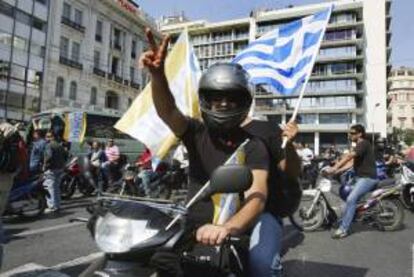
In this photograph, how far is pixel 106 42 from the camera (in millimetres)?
45750

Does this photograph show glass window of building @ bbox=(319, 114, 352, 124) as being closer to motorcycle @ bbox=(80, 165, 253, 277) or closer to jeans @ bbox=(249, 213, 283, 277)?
jeans @ bbox=(249, 213, 283, 277)

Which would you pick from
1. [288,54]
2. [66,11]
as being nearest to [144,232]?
[288,54]

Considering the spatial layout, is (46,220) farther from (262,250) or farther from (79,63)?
(79,63)

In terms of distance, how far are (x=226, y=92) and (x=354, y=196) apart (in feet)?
18.4

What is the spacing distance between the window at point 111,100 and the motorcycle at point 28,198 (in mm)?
38086

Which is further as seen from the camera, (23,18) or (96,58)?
(96,58)

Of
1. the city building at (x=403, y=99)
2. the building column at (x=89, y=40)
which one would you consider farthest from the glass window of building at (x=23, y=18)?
the city building at (x=403, y=99)

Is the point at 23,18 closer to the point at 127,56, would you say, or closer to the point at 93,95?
the point at 93,95

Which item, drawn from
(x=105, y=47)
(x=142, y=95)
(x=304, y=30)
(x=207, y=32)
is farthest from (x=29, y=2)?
(x=207, y=32)

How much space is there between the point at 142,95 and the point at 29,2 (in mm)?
30057

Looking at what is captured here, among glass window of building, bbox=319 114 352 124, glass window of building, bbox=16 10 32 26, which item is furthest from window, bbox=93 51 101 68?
glass window of building, bbox=319 114 352 124

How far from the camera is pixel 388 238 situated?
298 inches

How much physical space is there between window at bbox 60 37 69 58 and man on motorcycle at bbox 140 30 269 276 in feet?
127

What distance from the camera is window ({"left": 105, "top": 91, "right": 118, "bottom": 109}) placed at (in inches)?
1834
